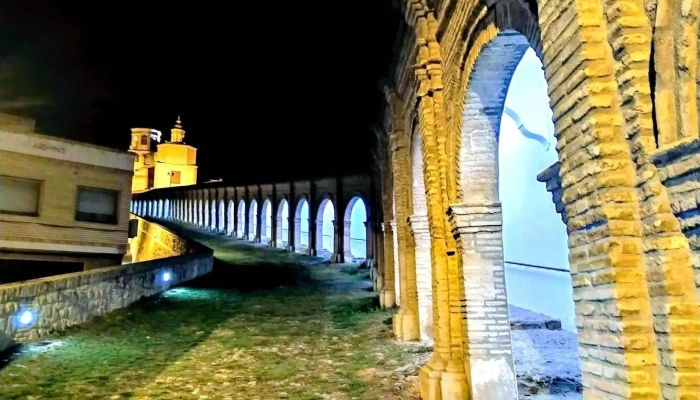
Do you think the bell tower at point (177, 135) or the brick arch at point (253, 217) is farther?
the bell tower at point (177, 135)

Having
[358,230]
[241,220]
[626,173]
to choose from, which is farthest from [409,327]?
[241,220]

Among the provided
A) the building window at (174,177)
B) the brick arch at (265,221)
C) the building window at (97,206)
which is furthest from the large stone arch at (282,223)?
the building window at (174,177)

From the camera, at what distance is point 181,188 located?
49.6 metres

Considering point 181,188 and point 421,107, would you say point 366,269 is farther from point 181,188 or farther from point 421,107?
point 181,188

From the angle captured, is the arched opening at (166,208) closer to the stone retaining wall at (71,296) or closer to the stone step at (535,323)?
the stone retaining wall at (71,296)

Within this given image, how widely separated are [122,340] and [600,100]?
→ 1023 centimetres

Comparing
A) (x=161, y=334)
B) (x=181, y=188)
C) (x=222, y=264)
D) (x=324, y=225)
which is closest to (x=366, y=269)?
(x=222, y=264)

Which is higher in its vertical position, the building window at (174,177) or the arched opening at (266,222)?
the building window at (174,177)

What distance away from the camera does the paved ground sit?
7082 millimetres

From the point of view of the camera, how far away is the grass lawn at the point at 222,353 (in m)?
7.14

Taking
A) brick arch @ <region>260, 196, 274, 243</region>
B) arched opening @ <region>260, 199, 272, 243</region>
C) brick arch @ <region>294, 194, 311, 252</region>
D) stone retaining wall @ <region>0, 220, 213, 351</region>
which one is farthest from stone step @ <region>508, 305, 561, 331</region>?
arched opening @ <region>260, 199, 272, 243</region>

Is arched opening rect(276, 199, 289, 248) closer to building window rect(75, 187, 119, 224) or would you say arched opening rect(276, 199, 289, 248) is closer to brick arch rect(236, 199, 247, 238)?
brick arch rect(236, 199, 247, 238)

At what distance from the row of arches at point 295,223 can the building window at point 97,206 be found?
12.6 meters

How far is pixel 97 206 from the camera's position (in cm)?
1888
